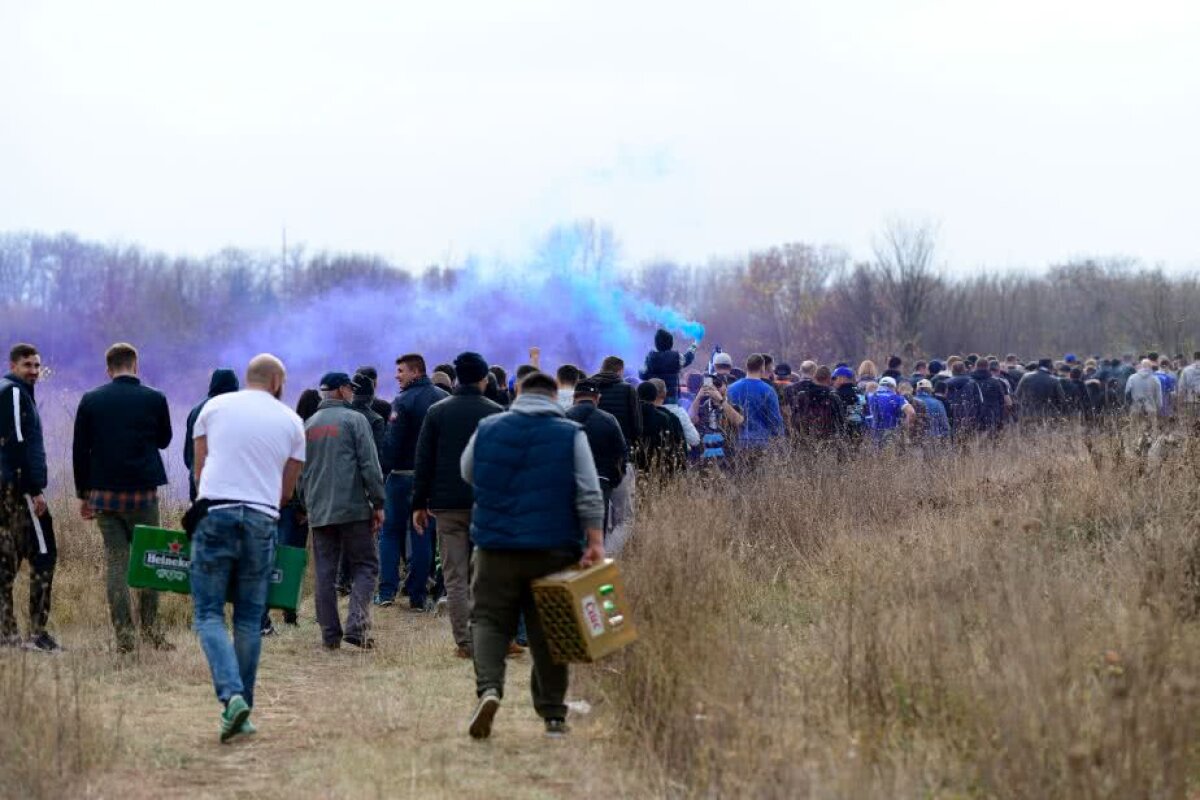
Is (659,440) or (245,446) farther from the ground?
(245,446)

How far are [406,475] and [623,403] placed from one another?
2.03m

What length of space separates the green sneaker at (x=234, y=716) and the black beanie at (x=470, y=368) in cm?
325

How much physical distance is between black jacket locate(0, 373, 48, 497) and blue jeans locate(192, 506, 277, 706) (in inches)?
114

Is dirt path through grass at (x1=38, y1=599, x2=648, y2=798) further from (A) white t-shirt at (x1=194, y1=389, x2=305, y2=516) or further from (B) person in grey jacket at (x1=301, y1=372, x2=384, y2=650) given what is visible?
(A) white t-shirt at (x1=194, y1=389, x2=305, y2=516)

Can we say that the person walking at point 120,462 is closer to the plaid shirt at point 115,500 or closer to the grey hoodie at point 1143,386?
the plaid shirt at point 115,500

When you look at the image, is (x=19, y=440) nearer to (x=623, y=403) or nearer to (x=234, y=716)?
(x=234, y=716)

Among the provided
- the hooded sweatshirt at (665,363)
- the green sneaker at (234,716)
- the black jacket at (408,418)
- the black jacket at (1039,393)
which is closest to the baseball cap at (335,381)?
the black jacket at (408,418)

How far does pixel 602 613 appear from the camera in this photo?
768 cm

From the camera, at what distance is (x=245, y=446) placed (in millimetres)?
8211

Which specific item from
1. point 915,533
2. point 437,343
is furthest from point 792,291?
point 915,533

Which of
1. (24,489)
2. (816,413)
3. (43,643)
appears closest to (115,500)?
(24,489)

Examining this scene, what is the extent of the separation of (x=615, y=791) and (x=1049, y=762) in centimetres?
200

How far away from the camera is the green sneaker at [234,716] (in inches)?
Answer: 314

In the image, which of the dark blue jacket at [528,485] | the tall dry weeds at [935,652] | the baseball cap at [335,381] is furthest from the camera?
the baseball cap at [335,381]
